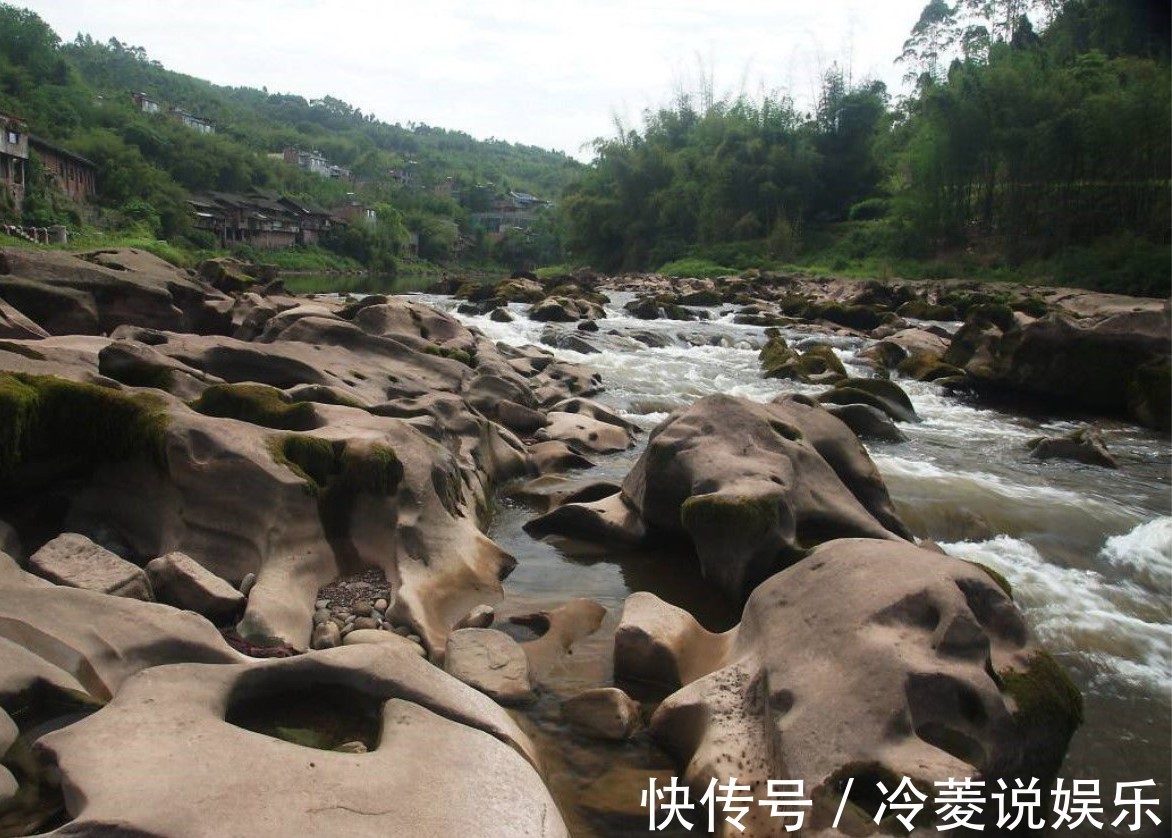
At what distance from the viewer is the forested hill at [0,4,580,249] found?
55.1 m

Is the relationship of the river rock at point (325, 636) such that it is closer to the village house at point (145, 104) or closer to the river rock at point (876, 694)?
the river rock at point (876, 694)

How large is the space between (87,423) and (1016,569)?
654 cm

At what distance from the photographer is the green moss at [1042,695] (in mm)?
3840

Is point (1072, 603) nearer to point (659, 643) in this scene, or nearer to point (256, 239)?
point (659, 643)

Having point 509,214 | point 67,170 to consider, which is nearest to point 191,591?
point 67,170

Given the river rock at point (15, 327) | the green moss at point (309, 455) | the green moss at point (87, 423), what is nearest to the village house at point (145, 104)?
the river rock at point (15, 327)

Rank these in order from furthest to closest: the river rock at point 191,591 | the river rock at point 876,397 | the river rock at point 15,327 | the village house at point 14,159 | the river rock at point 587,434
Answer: the village house at point 14,159, the river rock at point 876,397, the river rock at point 587,434, the river rock at point 15,327, the river rock at point 191,591

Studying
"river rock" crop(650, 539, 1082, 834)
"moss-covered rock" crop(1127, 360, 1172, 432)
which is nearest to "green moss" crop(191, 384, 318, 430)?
"river rock" crop(650, 539, 1082, 834)

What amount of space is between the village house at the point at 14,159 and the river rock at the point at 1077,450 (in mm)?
41688

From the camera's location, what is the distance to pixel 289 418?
269 inches

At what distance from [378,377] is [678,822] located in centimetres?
740

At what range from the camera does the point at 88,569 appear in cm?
462

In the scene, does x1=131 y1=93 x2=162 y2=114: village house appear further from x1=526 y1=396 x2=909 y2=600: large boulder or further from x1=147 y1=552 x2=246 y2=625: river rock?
x1=147 y1=552 x2=246 y2=625: river rock

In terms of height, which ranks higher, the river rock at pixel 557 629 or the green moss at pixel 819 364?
the green moss at pixel 819 364
